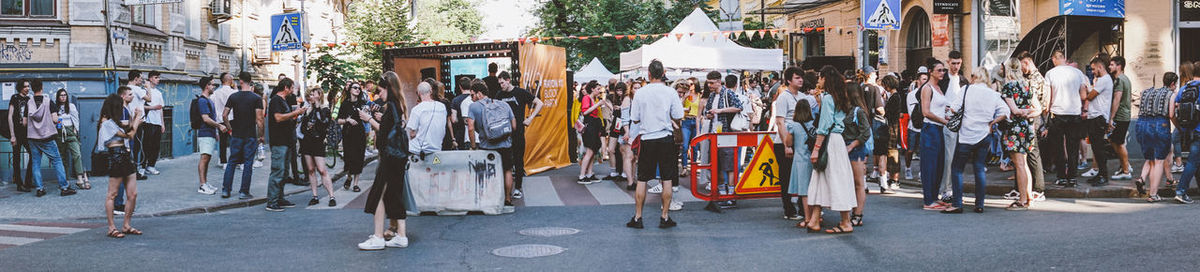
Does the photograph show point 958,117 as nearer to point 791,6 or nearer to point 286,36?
point 286,36

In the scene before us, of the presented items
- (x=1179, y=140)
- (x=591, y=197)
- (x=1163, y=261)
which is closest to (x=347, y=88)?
(x=591, y=197)

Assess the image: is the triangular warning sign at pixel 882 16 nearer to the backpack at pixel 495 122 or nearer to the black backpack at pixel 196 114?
the backpack at pixel 495 122

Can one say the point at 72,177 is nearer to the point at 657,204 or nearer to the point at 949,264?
the point at 657,204

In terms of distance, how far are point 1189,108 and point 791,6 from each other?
62.1 feet

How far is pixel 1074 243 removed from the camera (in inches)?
280

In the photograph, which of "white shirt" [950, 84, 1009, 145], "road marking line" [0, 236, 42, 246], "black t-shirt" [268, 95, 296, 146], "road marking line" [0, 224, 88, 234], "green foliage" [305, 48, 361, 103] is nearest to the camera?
"road marking line" [0, 236, 42, 246]

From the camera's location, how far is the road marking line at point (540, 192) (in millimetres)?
10938

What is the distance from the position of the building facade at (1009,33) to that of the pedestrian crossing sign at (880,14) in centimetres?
19

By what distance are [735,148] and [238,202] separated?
18.5 ft

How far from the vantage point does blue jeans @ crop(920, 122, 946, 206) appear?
953cm

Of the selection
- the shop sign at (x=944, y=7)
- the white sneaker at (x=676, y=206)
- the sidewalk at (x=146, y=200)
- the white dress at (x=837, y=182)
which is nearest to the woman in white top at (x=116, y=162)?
the sidewalk at (x=146, y=200)

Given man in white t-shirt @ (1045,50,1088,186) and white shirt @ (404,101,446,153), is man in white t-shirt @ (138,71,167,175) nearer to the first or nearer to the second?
white shirt @ (404,101,446,153)

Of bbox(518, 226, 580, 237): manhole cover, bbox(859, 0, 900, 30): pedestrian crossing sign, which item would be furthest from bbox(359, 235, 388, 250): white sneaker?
bbox(859, 0, 900, 30): pedestrian crossing sign

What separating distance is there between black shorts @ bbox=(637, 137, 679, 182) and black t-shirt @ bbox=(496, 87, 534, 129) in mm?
3088
